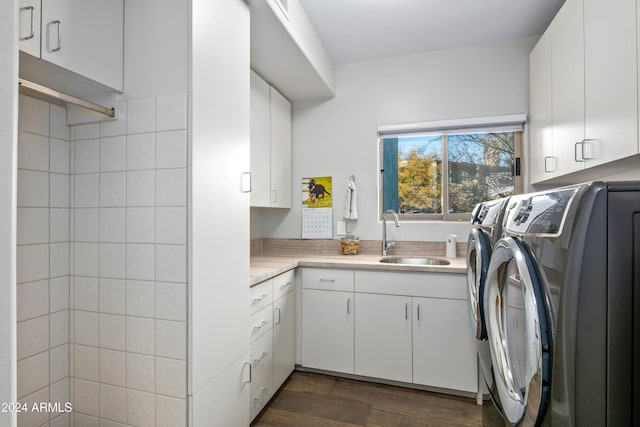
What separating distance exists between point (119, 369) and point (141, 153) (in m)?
0.87

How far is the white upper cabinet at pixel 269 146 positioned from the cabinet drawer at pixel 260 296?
0.62 m

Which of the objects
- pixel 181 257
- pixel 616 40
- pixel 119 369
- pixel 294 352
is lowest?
pixel 294 352

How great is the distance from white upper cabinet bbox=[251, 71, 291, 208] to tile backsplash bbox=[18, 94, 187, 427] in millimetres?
971

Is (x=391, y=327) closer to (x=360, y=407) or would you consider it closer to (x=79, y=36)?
(x=360, y=407)

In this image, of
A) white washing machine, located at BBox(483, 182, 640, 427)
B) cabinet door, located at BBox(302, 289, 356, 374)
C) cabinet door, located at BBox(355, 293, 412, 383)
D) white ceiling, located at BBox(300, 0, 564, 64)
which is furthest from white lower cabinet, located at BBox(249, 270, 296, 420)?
white ceiling, located at BBox(300, 0, 564, 64)

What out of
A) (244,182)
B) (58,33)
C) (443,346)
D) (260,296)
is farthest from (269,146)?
(443,346)

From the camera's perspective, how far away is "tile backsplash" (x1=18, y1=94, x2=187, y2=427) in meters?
1.24

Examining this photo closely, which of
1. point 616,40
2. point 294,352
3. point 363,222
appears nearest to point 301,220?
point 363,222

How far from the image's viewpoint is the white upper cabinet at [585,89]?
1.30 meters

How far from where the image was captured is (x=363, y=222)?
2.84 metres

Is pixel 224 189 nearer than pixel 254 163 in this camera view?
Yes

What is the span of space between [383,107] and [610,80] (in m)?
1.58

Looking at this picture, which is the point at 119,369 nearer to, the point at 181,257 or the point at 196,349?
the point at 196,349

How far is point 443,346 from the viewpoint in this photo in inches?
82.8
